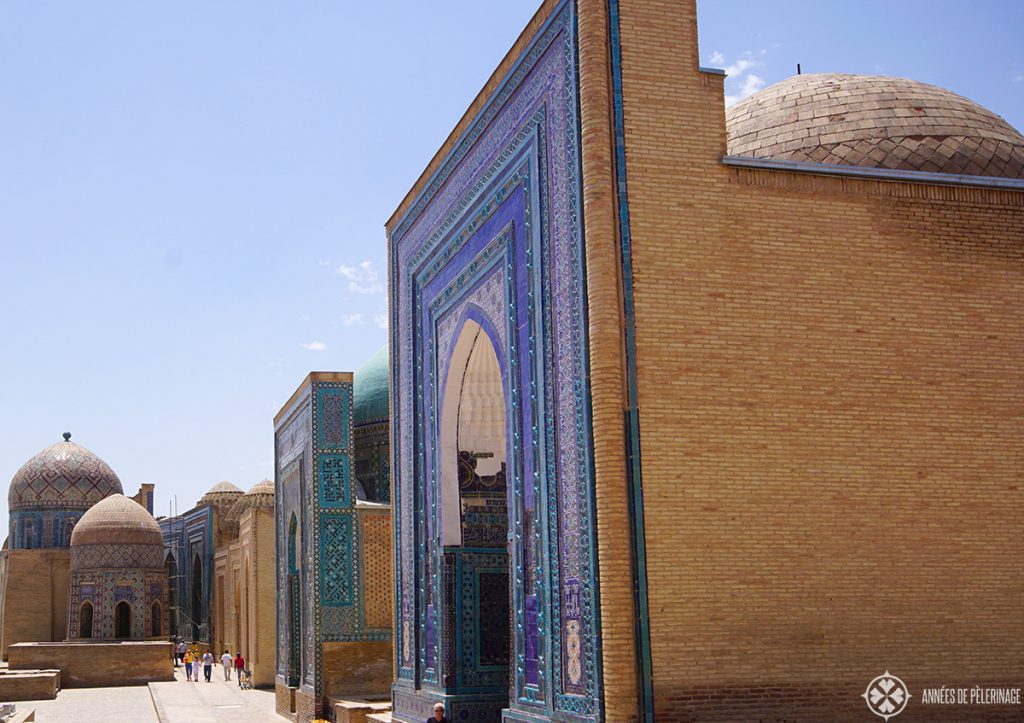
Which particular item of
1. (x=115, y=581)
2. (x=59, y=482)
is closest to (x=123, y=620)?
(x=115, y=581)

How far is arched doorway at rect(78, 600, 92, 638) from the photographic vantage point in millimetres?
27328

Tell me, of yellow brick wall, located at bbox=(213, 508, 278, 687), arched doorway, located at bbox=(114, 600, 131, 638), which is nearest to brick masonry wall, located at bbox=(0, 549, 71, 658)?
arched doorway, located at bbox=(114, 600, 131, 638)

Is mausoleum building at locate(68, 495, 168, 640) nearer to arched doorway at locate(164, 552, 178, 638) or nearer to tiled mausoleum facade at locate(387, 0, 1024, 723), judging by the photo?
arched doorway at locate(164, 552, 178, 638)

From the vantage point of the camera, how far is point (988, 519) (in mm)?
7074

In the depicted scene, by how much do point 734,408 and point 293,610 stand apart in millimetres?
11506

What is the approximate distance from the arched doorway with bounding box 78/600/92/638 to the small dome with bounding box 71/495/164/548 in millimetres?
1441

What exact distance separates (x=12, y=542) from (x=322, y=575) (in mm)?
19205

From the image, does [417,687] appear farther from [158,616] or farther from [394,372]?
[158,616]

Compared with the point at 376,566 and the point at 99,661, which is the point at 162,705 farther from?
the point at 99,661

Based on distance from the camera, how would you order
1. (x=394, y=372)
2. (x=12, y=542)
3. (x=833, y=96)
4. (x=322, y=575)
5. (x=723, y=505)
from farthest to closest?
→ (x=12, y=542) < (x=322, y=575) < (x=394, y=372) < (x=833, y=96) < (x=723, y=505)

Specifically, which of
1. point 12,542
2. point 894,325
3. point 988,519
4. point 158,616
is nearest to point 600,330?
point 894,325

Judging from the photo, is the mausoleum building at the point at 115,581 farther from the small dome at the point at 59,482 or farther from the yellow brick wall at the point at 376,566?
the yellow brick wall at the point at 376,566

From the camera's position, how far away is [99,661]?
24.1 metres

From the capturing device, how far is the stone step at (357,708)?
12.9 metres
